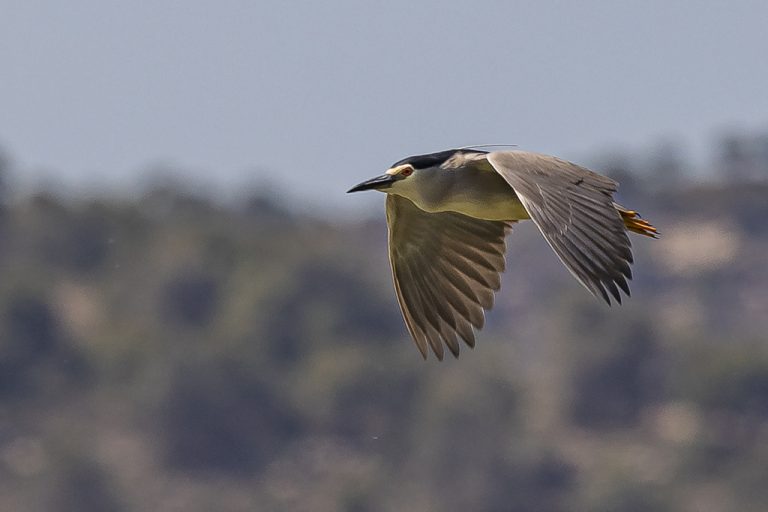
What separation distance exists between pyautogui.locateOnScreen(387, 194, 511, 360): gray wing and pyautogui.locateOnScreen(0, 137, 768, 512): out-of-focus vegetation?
52.7m

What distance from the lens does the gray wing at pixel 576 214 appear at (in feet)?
36.9

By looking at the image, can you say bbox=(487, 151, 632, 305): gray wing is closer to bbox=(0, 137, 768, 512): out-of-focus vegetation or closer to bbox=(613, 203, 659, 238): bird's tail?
bbox=(613, 203, 659, 238): bird's tail

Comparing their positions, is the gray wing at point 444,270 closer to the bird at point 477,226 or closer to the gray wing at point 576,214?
the bird at point 477,226

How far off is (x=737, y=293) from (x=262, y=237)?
22.7m

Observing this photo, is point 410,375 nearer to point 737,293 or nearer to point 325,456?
point 325,456

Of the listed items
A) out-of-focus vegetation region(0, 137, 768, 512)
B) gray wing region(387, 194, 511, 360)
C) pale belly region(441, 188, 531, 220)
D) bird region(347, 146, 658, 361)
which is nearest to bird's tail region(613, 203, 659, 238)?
bird region(347, 146, 658, 361)

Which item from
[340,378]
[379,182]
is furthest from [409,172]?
[340,378]

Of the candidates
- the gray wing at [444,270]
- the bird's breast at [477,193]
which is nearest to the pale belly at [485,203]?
the bird's breast at [477,193]

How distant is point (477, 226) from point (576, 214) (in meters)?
2.73

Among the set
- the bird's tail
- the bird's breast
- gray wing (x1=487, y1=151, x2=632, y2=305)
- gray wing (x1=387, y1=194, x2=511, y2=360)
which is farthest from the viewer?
gray wing (x1=387, y1=194, x2=511, y2=360)

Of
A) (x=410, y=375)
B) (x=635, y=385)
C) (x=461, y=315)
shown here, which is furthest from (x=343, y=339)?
(x=461, y=315)

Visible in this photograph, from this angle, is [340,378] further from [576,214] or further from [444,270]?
[576,214]

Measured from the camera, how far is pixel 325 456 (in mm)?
77625

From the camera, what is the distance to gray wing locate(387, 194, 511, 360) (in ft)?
47.2
